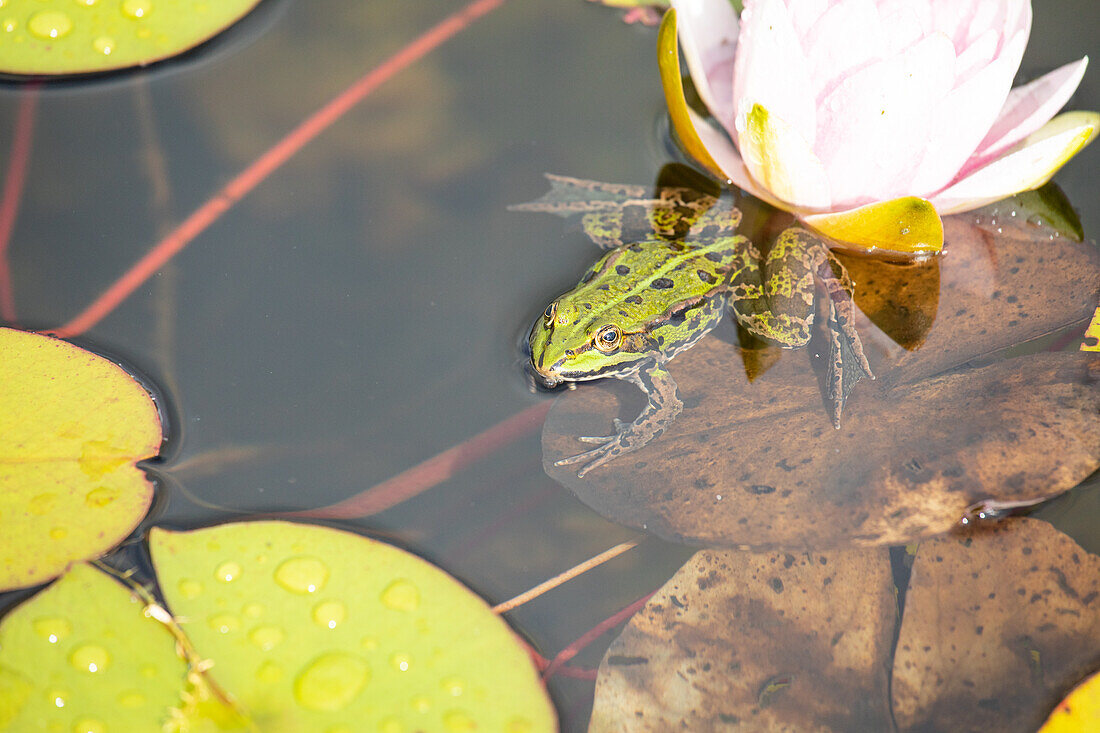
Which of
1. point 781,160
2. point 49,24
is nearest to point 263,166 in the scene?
point 49,24

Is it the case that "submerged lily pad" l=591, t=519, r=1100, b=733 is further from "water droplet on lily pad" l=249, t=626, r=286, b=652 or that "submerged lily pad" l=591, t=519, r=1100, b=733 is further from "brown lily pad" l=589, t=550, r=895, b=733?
"water droplet on lily pad" l=249, t=626, r=286, b=652

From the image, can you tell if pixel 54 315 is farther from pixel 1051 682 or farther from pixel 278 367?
pixel 1051 682

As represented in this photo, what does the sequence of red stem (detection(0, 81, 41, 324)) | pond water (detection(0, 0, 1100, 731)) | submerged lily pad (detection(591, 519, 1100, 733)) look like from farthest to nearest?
red stem (detection(0, 81, 41, 324)), pond water (detection(0, 0, 1100, 731)), submerged lily pad (detection(591, 519, 1100, 733))

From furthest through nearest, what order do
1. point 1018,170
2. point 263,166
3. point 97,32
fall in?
point 263,166 < point 97,32 < point 1018,170

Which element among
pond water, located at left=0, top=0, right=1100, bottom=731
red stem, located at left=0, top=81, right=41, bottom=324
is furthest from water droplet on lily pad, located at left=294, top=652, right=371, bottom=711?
red stem, located at left=0, top=81, right=41, bottom=324

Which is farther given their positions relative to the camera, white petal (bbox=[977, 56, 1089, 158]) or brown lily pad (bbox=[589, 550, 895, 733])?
white petal (bbox=[977, 56, 1089, 158])

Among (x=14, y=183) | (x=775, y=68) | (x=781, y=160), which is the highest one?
(x=775, y=68)

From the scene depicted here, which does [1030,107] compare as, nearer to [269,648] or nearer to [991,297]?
[991,297]
